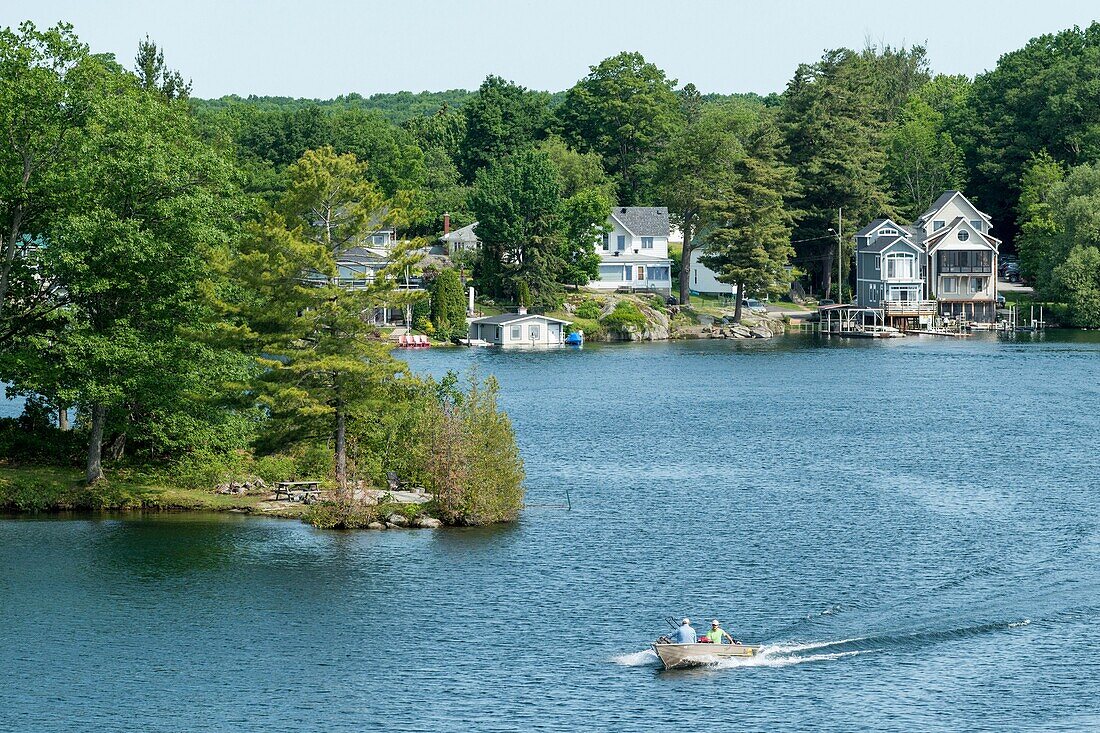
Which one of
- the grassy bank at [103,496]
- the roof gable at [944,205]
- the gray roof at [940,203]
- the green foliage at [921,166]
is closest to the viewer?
the grassy bank at [103,496]

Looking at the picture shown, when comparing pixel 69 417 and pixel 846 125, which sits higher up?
pixel 846 125

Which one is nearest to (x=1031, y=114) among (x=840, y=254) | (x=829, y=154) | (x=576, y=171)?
(x=829, y=154)

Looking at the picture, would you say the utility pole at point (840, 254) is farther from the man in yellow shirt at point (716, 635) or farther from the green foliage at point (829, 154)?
the man in yellow shirt at point (716, 635)

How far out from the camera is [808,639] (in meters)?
42.2

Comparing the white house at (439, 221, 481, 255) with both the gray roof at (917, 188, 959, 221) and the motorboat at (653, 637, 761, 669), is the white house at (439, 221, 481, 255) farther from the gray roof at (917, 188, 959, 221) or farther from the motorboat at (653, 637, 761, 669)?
the motorboat at (653, 637, 761, 669)

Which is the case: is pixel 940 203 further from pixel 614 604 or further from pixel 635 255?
pixel 614 604

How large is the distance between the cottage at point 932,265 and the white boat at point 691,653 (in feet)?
354

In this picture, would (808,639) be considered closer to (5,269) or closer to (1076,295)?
(5,269)

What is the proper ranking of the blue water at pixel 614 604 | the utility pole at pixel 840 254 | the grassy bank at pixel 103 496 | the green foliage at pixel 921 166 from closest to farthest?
the blue water at pixel 614 604, the grassy bank at pixel 103 496, the utility pole at pixel 840 254, the green foliage at pixel 921 166

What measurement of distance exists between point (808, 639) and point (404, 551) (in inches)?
627

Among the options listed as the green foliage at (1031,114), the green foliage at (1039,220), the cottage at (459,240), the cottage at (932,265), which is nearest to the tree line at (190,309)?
the cottage at (459,240)

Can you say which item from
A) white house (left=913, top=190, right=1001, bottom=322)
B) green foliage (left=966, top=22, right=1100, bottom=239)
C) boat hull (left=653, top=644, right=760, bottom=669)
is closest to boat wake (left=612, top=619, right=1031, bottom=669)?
boat hull (left=653, top=644, right=760, bottom=669)

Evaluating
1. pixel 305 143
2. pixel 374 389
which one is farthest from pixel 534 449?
pixel 305 143

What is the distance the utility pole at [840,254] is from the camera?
147 m
